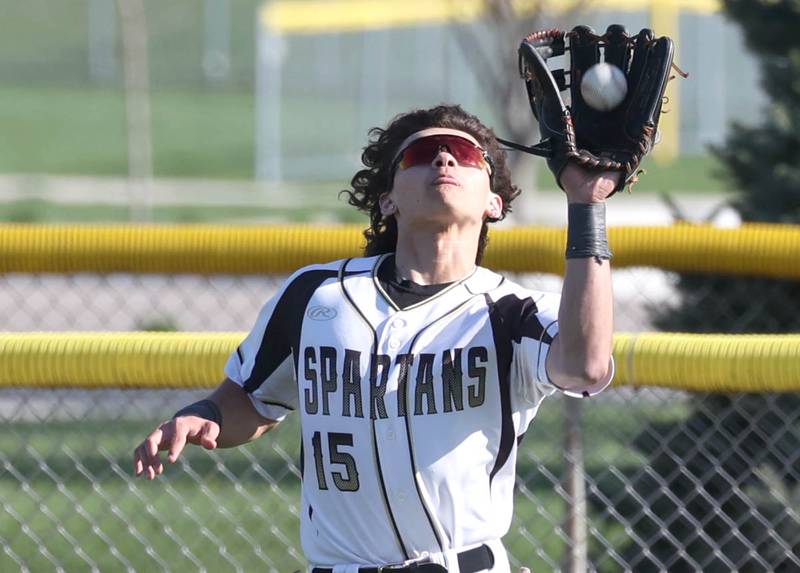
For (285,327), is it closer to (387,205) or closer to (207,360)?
(387,205)

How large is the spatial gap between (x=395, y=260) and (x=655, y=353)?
76cm

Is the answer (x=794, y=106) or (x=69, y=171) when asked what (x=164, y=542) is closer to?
(x=794, y=106)

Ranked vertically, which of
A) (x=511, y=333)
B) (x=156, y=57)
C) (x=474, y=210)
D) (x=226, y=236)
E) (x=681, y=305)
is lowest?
(x=156, y=57)

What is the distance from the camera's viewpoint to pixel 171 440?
233 centimetres

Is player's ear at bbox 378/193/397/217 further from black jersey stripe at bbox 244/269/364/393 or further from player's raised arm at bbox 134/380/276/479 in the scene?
player's raised arm at bbox 134/380/276/479

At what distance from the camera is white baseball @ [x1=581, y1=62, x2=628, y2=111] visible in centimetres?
203

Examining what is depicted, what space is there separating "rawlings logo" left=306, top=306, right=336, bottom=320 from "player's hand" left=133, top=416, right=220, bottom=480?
10.7 inches

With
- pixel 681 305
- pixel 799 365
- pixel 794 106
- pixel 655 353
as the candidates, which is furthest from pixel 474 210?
pixel 794 106

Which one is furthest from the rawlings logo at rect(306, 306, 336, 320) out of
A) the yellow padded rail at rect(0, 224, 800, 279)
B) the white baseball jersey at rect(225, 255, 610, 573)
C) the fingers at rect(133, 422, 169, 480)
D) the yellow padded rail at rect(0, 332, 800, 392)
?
the yellow padded rail at rect(0, 224, 800, 279)

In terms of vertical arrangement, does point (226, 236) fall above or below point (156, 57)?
above

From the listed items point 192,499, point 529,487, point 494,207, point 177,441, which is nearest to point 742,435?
point 494,207

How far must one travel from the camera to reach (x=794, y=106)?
521cm

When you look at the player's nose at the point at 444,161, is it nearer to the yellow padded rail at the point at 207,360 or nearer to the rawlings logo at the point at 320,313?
the rawlings logo at the point at 320,313

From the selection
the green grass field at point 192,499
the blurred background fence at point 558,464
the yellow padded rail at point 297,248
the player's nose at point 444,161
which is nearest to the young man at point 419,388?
the player's nose at point 444,161
